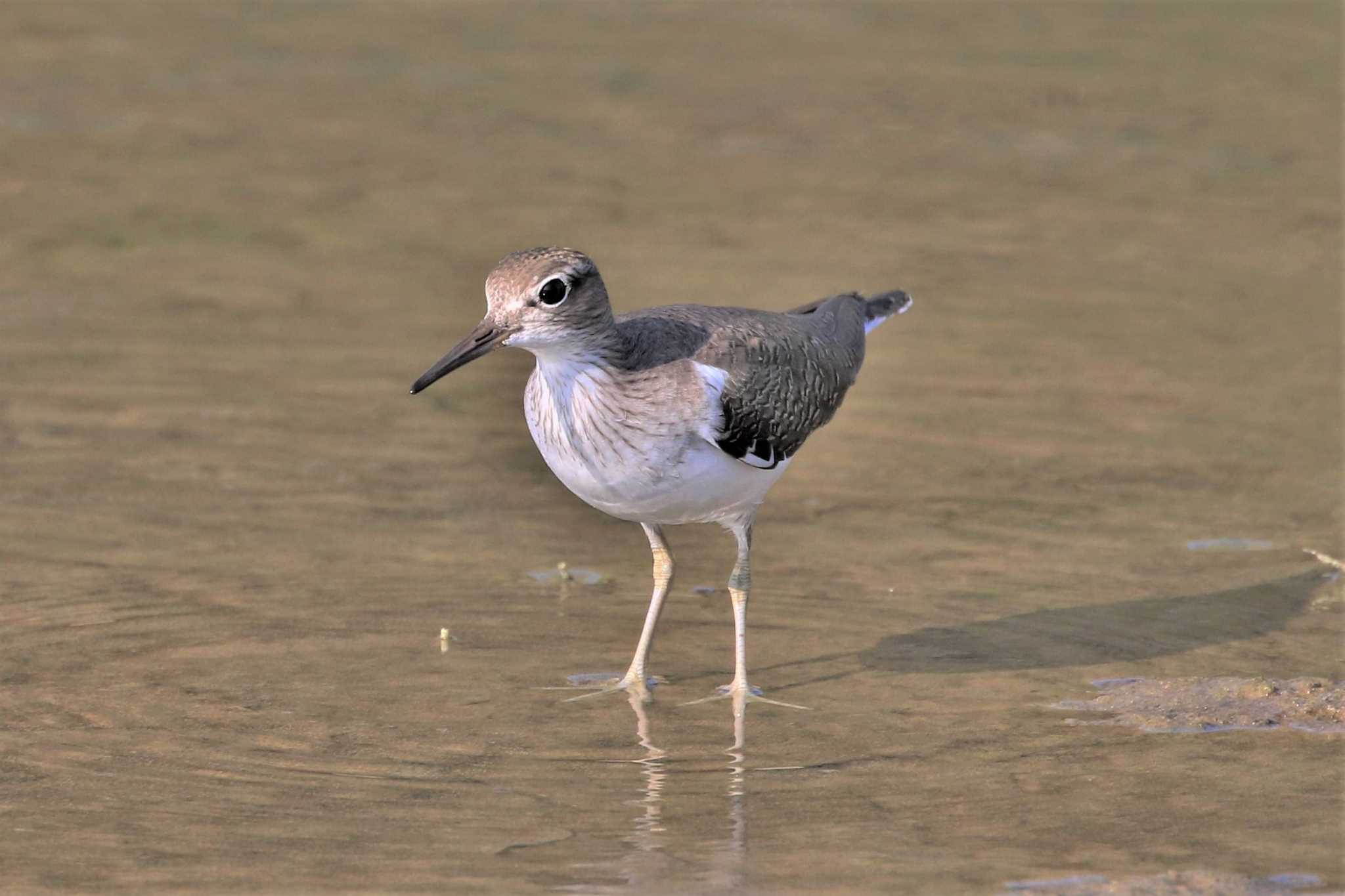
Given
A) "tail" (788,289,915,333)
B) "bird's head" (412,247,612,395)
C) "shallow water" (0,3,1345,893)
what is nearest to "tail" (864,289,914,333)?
"tail" (788,289,915,333)

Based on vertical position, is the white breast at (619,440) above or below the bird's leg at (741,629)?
above

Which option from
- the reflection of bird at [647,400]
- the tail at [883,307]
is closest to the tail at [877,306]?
the tail at [883,307]

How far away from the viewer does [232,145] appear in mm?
17938

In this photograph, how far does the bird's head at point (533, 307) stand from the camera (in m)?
8.31

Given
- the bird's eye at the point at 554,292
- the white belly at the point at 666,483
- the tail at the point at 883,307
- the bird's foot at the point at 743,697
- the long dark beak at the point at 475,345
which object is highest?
the bird's eye at the point at 554,292

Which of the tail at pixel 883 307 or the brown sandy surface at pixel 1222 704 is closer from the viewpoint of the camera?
the brown sandy surface at pixel 1222 704

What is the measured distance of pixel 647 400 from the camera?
8.56m

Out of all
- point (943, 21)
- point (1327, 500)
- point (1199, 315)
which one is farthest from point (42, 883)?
point (943, 21)

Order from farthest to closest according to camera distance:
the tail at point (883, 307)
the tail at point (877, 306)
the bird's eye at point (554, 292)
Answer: the tail at point (883, 307) < the tail at point (877, 306) < the bird's eye at point (554, 292)

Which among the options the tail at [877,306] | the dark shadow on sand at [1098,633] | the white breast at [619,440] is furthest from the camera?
the tail at [877,306]

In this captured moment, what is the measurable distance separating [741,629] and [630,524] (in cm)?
251

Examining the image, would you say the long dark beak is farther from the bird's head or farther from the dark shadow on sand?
the dark shadow on sand

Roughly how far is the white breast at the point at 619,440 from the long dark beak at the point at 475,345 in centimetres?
35

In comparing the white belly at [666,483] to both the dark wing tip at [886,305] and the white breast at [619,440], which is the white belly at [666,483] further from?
the dark wing tip at [886,305]
